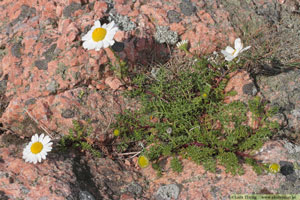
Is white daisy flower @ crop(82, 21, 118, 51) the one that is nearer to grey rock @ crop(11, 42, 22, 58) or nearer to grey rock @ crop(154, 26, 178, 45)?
grey rock @ crop(154, 26, 178, 45)

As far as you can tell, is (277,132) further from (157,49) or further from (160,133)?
(157,49)

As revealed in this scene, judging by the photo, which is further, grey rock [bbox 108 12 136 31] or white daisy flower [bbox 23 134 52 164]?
grey rock [bbox 108 12 136 31]

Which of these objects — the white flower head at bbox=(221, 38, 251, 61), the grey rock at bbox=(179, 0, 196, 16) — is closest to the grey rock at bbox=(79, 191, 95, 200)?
the white flower head at bbox=(221, 38, 251, 61)

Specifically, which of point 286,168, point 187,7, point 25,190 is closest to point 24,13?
point 187,7

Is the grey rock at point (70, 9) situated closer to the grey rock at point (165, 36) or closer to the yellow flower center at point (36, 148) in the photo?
the grey rock at point (165, 36)

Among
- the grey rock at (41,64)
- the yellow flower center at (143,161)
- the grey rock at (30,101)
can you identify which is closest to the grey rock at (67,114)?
the grey rock at (30,101)

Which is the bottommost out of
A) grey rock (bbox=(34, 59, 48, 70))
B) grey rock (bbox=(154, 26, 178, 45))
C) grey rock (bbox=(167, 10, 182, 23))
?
grey rock (bbox=(34, 59, 48, 70))

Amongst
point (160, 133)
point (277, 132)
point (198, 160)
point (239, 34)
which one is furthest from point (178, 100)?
point (239, 34)

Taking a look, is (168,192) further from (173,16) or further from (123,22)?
(173,16)
